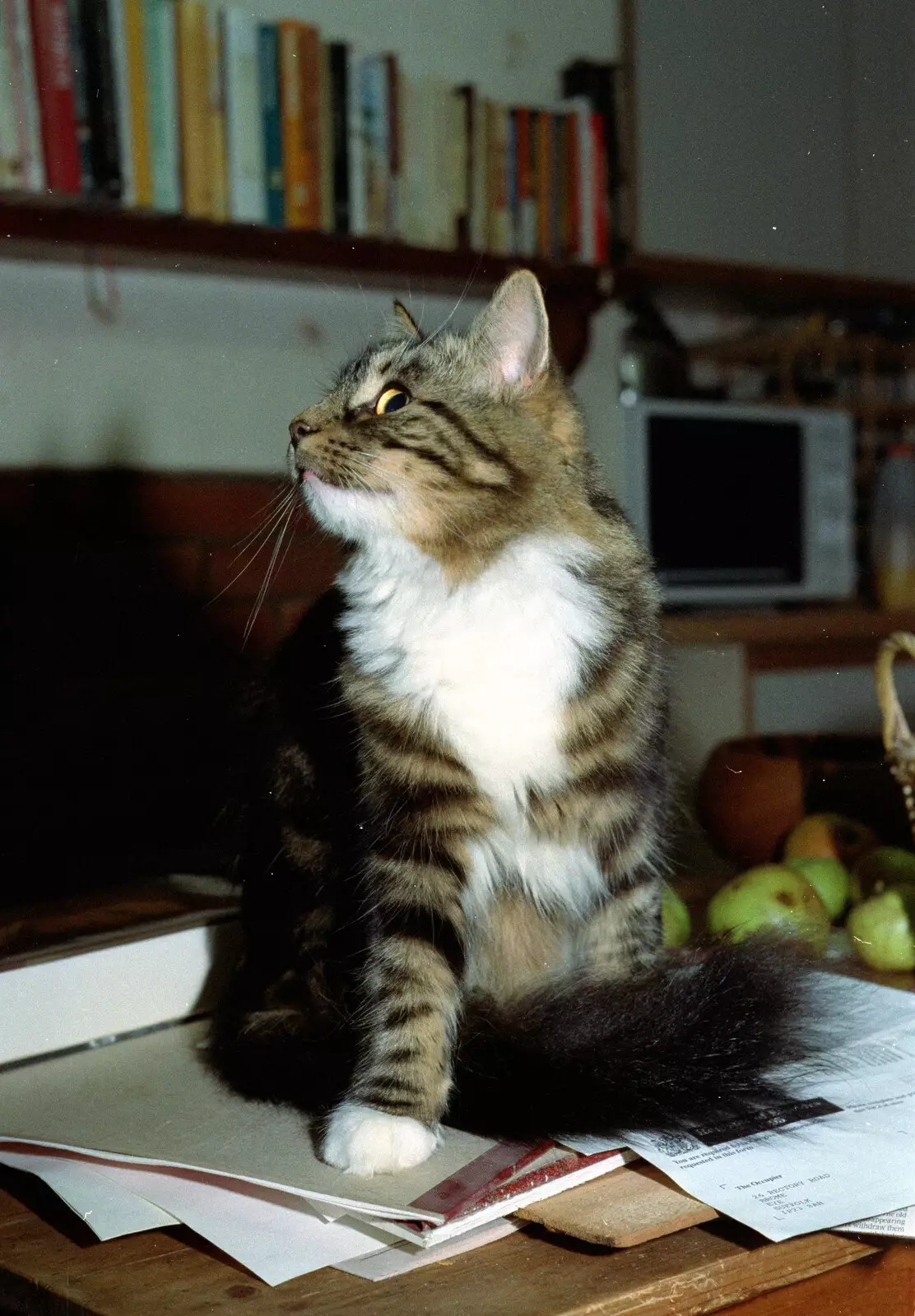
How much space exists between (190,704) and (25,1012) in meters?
0.31

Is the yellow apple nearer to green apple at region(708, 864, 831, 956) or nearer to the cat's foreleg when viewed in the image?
green apple at region(708, 864, 831, 956)

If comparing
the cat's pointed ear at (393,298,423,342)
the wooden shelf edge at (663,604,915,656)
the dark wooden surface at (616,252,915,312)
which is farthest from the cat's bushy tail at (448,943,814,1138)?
the dark wooden surface at (616,252,915,312)

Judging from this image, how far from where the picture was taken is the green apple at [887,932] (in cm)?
107

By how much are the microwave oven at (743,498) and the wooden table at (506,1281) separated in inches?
53.5

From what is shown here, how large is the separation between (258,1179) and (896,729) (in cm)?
67

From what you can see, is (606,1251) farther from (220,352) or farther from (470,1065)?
(220,352)

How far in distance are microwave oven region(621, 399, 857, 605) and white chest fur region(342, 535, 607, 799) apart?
101 centimetres

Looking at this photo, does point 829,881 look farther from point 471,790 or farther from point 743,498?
point 743,498

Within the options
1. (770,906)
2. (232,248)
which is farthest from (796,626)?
(232,248)

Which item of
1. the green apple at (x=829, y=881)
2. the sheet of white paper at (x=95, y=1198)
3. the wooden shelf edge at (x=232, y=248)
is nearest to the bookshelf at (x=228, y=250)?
the wooden shelf edge at (x=232, y=248)

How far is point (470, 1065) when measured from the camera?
0.86 meters

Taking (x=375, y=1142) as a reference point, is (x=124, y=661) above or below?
above

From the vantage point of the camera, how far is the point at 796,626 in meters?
2.13

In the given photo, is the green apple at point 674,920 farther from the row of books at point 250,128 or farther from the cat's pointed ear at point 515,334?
the row of books at point 250,128
